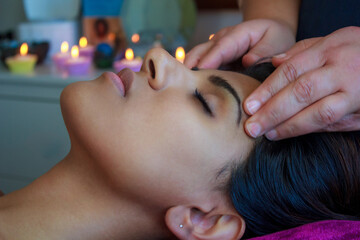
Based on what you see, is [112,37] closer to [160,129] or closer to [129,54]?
[129,54]

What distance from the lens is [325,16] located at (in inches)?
41.0

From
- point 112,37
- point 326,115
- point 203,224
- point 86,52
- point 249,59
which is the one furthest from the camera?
point 112,37

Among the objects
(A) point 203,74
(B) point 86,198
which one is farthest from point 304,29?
(B) point 86,198

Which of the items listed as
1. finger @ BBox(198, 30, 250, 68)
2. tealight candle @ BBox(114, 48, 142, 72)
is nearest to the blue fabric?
finger @ BBox(198, 30, 250, 68)

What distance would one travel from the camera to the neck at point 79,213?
0.81m

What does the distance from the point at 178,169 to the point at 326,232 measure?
296 mm

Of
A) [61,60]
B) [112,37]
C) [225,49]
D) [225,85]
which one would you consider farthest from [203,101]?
[112,37]

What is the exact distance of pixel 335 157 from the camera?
78 centimetres

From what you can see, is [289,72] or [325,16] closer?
[289,72]

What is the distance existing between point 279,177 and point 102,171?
36 cm

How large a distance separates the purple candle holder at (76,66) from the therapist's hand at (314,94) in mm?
1234

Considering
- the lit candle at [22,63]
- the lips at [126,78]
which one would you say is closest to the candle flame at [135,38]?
the lit candle at [22,63]

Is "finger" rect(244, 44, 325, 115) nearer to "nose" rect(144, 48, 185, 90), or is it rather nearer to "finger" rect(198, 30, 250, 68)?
"nose" rect(144, 48, 185, 90)

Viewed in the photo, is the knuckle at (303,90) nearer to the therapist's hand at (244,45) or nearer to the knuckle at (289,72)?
the knuckle at (289,72)
